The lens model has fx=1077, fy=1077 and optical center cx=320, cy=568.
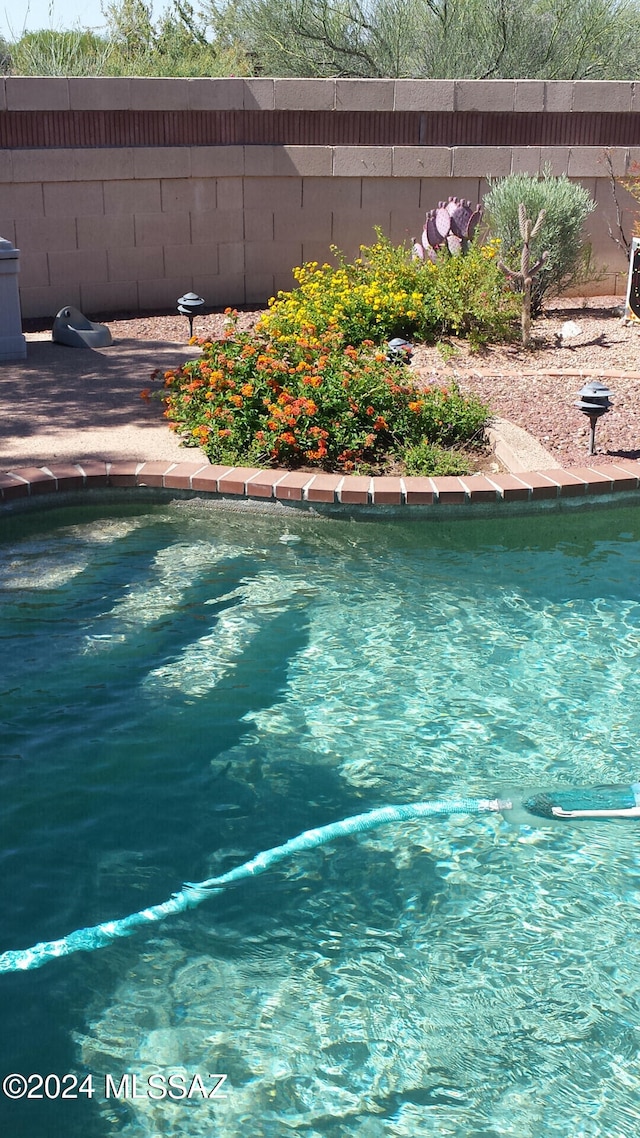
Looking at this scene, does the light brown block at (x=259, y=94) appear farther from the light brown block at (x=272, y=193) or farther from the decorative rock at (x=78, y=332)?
the decorative rock at (x=78, y=332)

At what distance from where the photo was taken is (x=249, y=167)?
11.4 metres

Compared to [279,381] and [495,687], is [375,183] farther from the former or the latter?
[495,687]

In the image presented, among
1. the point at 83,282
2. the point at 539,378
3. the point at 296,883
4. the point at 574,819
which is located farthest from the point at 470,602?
the point at 83,282

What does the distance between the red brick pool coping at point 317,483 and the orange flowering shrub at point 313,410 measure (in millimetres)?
285

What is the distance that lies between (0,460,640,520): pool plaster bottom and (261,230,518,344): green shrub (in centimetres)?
264

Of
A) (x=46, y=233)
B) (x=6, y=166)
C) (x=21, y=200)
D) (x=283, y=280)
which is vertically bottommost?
(x=283, y=280)

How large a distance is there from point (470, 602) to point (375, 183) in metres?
7.53

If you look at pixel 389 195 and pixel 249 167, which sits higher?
pixel 249 167

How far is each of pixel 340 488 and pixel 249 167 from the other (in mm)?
6235

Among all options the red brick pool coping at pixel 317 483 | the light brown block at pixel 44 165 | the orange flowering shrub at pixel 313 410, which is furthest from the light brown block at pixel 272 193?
the red brick pool coping at pixel 317 483

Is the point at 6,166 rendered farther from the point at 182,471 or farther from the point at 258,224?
the point at 182,471

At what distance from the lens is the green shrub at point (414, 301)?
29.7ft

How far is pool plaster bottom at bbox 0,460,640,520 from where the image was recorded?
255 inches

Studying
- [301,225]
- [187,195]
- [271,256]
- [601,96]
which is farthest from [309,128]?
[601,96]
